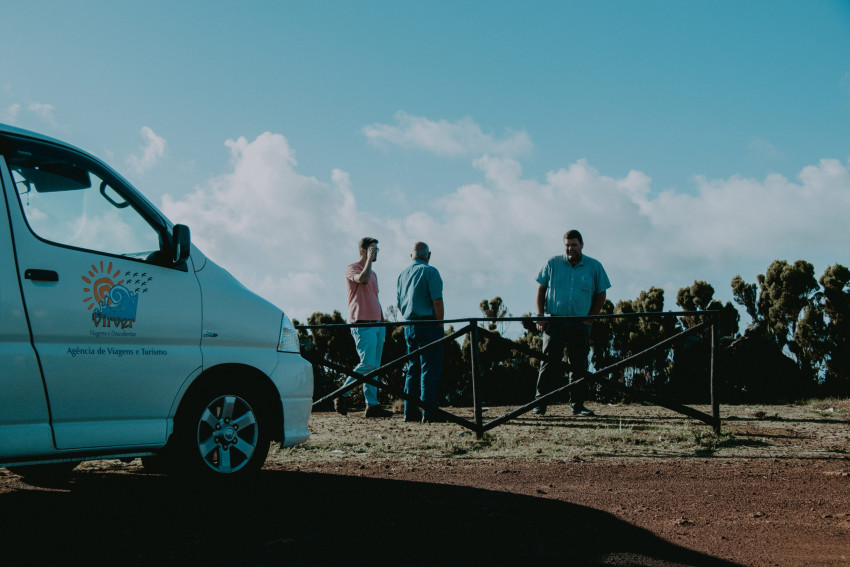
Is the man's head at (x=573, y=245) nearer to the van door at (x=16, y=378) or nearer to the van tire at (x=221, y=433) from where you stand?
the van tire at (x=221, y=433)

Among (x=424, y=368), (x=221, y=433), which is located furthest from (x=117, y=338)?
(x=424, y=368)

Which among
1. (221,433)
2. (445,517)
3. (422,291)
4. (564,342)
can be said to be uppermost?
(422,291)

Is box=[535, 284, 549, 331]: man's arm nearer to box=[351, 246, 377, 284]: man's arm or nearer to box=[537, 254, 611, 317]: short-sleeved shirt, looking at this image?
box=[537, 254, 611, 317]: short-sleeved shirt

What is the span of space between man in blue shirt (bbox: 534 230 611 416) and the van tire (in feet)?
13.6

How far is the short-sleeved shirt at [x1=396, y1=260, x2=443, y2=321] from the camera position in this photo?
27.6ft

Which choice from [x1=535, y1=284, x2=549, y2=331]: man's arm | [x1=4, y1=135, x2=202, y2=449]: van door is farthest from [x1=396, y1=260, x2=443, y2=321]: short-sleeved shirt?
[x1=4, y1=135, x2=202, y2=449]: van door

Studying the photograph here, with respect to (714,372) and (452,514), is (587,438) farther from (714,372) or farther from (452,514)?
(452,514)

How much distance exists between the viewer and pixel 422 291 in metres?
8.47

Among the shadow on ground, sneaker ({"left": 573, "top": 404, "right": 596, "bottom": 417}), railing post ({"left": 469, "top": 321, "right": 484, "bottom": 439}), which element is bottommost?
A: the shadow on ground

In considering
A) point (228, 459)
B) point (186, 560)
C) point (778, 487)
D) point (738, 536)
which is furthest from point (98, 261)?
point (778, 487)

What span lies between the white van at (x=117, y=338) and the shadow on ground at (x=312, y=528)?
32 cm

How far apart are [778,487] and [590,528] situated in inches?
75.8

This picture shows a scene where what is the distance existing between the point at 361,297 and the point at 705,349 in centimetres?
596

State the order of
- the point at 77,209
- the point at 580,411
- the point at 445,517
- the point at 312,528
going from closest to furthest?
the point at 312,528
the point at 445,517
the point at 77,209
the point at 580,411
